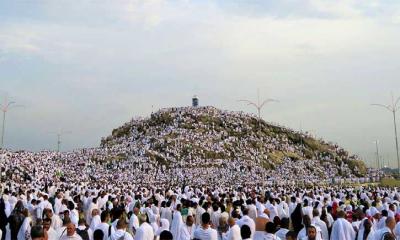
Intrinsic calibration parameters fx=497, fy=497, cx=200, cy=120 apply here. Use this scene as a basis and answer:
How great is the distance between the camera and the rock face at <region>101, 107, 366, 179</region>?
76.8 meters

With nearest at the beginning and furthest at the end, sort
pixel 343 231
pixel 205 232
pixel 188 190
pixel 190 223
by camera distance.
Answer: pixel 205 232, pixel 343 231, pixel 190 223, pixel 188 190

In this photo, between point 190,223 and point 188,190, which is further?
point 188,190

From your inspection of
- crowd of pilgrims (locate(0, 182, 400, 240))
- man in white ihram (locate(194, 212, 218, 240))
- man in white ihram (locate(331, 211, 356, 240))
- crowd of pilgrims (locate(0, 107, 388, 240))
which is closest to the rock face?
crowd of pilgrims (locate(0, 107, 388, 240))

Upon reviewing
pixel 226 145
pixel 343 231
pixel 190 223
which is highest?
pixel 226 145

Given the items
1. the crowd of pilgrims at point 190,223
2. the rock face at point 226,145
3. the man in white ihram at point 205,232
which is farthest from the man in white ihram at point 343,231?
the rock face at point 226,145

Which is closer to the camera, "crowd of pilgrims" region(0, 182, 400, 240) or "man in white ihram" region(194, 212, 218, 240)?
"crowd of pilgrims" region(0, 182, 400, 240)

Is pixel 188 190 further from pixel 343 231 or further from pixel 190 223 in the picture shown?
pixel 343 231

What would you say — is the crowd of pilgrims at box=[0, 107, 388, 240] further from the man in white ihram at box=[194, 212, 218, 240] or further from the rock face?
the rock face

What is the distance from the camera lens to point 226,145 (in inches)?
3396

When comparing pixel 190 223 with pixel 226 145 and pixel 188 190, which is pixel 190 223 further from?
pixel 226 145

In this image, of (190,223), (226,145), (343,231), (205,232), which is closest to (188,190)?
(190,223)

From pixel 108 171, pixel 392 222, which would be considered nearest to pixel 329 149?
pixel 108 171

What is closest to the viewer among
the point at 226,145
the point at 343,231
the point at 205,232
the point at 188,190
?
the point at 205,232

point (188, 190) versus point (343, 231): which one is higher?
point (188, 190)
